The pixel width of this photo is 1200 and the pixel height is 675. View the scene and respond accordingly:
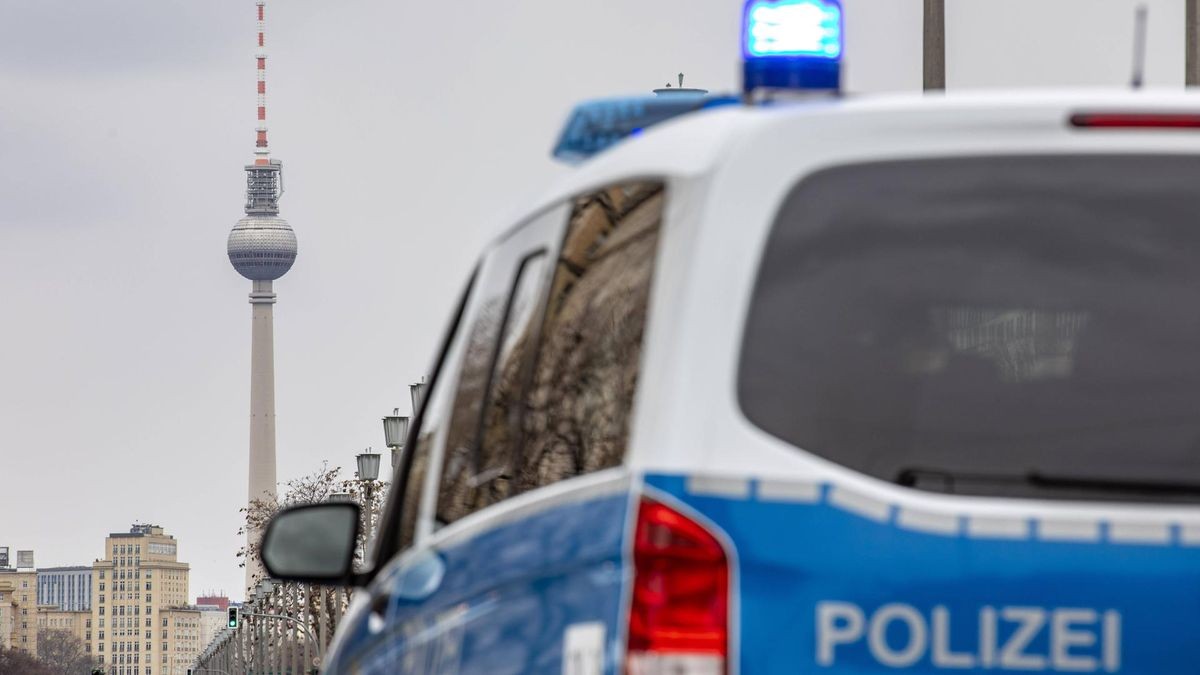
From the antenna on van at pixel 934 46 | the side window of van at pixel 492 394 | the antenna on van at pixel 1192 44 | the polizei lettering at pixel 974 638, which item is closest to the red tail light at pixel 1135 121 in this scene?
the polizei lettering at pixel 974 638

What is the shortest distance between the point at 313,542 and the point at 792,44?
1808 mm

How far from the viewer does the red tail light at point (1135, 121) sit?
3.70 metres

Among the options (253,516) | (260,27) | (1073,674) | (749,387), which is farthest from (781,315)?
(260,27)

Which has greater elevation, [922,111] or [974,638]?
[922,111]

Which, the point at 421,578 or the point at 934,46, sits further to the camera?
the point at 934,46

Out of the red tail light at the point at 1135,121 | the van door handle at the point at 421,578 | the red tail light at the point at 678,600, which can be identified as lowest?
the van door handle at the point at 421,578

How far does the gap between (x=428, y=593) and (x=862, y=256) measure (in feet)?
4.39

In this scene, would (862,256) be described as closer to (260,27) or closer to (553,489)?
(553,489)

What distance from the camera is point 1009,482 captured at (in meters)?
3.47

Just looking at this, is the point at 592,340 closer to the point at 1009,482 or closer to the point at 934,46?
the point at 1009,482

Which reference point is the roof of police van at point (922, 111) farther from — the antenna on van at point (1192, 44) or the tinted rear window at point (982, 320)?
the antenna on van at point (1192, 44)

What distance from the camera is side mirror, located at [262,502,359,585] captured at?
5.51 m

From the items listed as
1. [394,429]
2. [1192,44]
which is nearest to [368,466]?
[394,429]

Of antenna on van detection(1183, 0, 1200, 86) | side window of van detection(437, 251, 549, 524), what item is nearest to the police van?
side window of van detection(437, 251, 549, 524)
